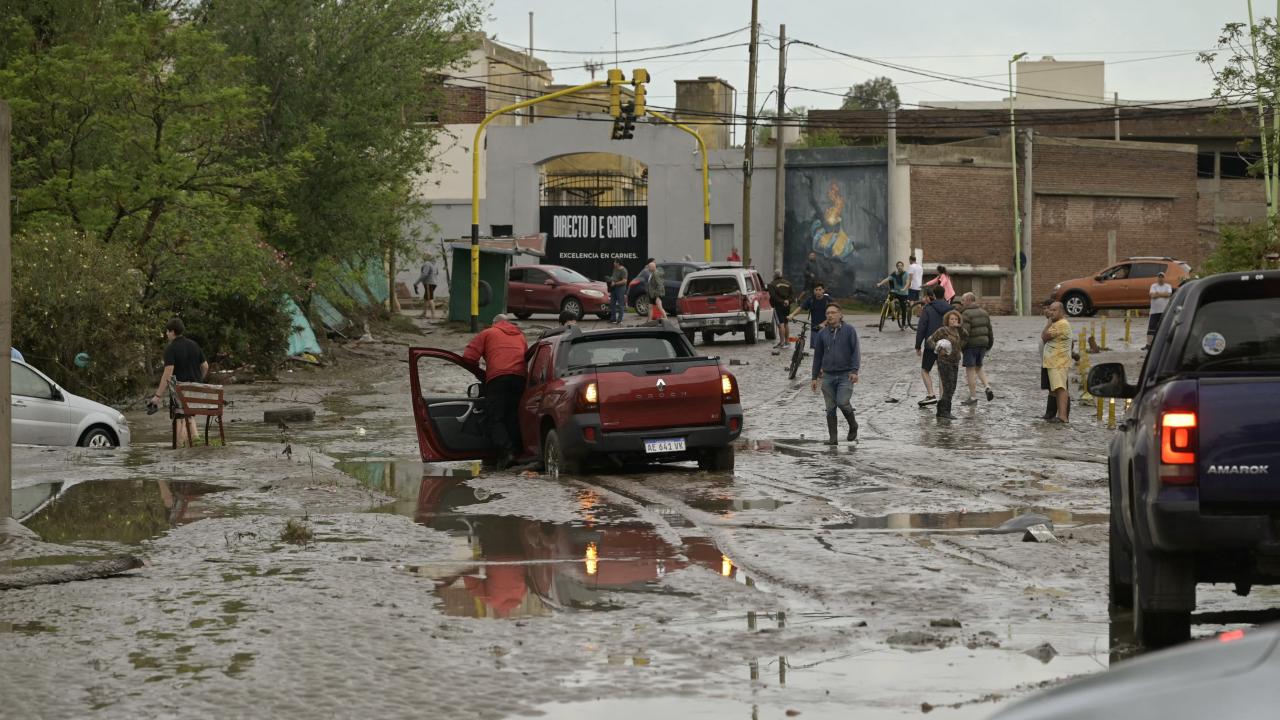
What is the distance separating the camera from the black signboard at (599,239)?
61.0 m

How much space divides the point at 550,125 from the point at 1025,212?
58.2 feet

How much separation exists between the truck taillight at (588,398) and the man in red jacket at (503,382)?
1.94 m

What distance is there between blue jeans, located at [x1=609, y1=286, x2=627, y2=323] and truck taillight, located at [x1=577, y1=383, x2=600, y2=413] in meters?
28.4

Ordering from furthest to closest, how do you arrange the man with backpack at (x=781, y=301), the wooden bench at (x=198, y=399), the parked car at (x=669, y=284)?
the parked car at (x=669, y=284) → the man with backpack at (x=781, y=301) → the wooden bench at (x=198, y=399)

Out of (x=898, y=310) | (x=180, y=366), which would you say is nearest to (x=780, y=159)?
(x=898, y=310)

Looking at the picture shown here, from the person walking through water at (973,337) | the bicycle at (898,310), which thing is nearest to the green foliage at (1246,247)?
the person walking through water at (973,337)

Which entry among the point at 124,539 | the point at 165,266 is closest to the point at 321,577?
the point at 124,539

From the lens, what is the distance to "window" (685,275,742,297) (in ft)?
121

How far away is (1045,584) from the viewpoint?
31.8ft

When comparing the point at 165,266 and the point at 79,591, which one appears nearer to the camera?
the point at 79,591

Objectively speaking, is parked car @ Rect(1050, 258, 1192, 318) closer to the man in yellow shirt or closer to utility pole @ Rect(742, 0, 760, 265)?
utility pole @ Rect(742, 0, 760, 265)

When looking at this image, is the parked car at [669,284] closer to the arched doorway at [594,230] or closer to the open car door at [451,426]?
the arched doorway at [594,230]

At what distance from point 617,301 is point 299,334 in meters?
11.6

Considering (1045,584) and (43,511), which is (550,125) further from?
(1045,584)
